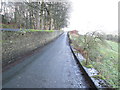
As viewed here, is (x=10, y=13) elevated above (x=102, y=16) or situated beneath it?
elevated above

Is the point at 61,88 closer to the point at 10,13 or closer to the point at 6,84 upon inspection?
the point at 6,84

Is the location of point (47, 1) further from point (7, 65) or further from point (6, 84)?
point (6, 84)

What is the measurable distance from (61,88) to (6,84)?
1795 mm

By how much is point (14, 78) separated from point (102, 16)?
→ 8.74 metres

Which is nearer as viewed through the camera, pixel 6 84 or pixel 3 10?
pixel 6 84

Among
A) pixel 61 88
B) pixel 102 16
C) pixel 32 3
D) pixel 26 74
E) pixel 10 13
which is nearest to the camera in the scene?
pixel 61 88

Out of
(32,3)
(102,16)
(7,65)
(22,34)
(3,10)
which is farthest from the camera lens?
(3,10)

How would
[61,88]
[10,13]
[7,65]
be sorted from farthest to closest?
[10,13]
[7,65]
[61,88]

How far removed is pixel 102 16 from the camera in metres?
9.53

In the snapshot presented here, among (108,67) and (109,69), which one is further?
(108,67)

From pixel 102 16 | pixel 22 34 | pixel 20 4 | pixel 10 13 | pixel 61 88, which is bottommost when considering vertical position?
pixel 61 88

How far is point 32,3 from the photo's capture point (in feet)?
44.1

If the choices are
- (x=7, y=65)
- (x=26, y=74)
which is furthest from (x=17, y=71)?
(x=7, y=65)

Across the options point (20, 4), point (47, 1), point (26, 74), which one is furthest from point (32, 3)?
point (26, 74)
